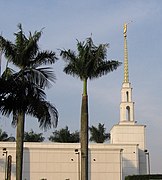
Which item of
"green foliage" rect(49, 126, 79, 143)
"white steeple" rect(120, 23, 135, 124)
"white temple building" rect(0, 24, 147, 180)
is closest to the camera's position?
"white temple building" rect(0, 24, 147, 180)

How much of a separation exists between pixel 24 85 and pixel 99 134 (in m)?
61.0

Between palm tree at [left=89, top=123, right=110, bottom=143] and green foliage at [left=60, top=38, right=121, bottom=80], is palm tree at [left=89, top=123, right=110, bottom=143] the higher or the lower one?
the lower one

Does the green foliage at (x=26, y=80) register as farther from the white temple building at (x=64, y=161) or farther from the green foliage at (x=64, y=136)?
the green foliage at (x=64, y=136)

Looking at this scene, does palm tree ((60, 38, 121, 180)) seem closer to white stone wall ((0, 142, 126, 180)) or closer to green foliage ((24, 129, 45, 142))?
white stone wall ((0, 142, 126, 180))

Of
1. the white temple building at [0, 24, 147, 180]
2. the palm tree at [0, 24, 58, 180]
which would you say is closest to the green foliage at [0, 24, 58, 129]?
the palm tree at [0, 24, 58, 180]

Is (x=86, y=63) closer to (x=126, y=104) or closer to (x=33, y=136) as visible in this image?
(x=126, y=104)

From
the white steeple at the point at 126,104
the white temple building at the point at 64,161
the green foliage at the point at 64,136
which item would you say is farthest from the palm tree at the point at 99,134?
the white temple building at the point at 64,161

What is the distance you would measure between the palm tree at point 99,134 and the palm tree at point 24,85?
54.8 meters

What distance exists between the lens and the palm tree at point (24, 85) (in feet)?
58.2

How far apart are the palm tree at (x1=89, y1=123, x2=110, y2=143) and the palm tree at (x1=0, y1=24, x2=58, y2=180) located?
5478 cm

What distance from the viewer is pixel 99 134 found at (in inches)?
3093

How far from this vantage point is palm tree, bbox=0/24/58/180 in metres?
17.8

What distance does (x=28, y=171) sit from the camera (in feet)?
182

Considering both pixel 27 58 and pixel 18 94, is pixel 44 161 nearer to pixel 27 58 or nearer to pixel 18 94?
pixel 27 58
